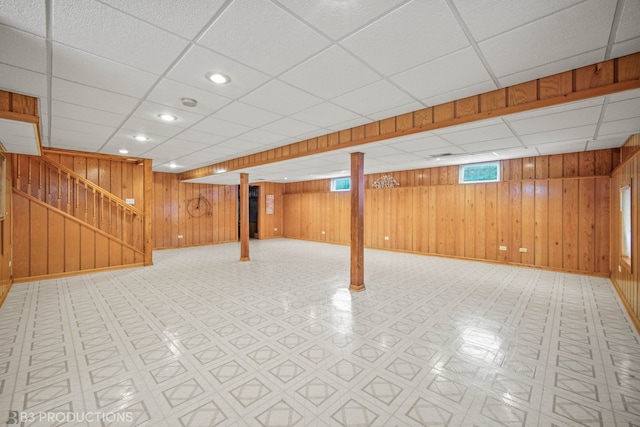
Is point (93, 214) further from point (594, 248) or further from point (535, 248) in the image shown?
point (594, 248)

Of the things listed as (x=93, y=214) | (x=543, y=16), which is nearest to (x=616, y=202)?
(x=543, y=16)

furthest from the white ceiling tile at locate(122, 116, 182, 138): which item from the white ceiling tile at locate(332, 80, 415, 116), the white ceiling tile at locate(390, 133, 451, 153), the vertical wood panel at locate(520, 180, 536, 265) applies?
the vertical wood panel at locate(520, 180, 536, 265)

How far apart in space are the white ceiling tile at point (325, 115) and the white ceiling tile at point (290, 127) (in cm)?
14

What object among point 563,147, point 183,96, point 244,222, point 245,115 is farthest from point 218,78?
point 563,147

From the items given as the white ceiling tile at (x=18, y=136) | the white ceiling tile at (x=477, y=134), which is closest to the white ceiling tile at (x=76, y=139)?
the white ceiling tile at (x=18, y=136)

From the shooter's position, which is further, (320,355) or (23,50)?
(320,355)

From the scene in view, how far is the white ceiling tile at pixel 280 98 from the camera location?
2.68 meters

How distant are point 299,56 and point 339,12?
562mm

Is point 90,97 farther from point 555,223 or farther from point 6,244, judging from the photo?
point 555,223

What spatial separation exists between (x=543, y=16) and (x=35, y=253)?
8.03 metres

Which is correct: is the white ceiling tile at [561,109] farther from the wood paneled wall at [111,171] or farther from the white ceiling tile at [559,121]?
the wood paneled wall at [111,171]

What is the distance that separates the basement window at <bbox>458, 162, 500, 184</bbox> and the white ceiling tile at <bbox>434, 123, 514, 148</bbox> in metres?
2.98

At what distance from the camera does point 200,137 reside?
177 inches

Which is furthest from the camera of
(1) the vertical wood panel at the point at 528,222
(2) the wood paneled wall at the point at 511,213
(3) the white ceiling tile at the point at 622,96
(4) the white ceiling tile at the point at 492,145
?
(1) the vertical wood panel at the point at 528,222
